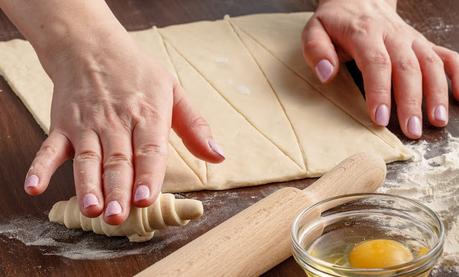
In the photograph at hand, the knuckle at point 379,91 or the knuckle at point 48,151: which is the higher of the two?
the knuckle at point 48,151

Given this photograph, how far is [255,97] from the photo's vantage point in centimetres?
211

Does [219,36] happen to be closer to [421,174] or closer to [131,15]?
[131,15]

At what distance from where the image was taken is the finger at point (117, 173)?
59.8 inches

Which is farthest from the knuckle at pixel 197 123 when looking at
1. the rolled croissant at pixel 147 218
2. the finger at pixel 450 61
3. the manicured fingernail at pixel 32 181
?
the finger at pixel 450 61

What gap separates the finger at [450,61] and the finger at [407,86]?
0.09 m

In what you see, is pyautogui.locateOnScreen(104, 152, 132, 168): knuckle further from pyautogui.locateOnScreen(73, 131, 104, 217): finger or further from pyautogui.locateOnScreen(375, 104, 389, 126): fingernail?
pyautogui.locateOnScreen(375, 104, 389, 126): fingernail

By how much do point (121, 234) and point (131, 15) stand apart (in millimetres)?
1065

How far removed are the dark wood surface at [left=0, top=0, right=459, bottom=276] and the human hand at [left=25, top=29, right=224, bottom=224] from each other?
103 mm

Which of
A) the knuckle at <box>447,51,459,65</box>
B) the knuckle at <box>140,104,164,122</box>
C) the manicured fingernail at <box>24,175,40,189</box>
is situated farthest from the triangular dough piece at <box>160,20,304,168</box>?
the manicured fingernail at <box>24,175,40,189</box>

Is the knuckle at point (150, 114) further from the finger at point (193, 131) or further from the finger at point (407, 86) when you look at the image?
the finger at point (407, 86)

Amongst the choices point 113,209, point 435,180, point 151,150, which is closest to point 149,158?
point 151,150

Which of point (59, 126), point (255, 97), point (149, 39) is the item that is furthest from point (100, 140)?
point (149, 39)

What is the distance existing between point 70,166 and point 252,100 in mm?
446

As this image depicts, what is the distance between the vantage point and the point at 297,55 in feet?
7.55
